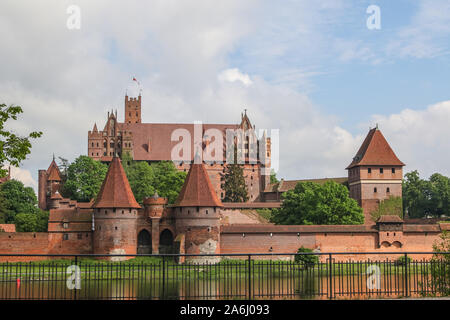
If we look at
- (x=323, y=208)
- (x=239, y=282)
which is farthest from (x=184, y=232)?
(x=239, y=282)

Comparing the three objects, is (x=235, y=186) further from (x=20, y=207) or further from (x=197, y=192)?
(x=197, y=192)

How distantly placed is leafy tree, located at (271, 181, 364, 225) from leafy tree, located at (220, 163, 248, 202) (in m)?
19.2

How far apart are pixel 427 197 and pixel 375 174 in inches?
676

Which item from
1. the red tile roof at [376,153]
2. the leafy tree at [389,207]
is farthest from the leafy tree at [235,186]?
the leafy tree at [389,207]

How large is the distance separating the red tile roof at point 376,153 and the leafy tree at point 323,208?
10.6 m

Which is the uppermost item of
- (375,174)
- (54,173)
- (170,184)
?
(54,173)

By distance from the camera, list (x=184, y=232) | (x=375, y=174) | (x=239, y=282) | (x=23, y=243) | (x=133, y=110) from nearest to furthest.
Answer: (x=239, y=282) < (x=184, y=232) < (x=23, y=243) < (x=375, y=174) < (x=133, y=110)

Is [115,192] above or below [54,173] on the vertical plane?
below

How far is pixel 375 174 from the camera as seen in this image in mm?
61188

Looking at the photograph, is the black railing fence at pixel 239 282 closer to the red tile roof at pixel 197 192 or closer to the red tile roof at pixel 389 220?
the red tile roof at pixel 389 220

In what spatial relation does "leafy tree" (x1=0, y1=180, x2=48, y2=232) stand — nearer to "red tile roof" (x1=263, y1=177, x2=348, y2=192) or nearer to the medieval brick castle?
the medieval brick castle

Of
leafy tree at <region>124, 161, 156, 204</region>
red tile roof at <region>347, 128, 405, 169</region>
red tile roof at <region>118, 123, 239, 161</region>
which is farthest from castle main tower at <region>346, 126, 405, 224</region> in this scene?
red tile roof at <region>118, 123, 239, 161</region>

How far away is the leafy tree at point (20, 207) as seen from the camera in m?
56.2
